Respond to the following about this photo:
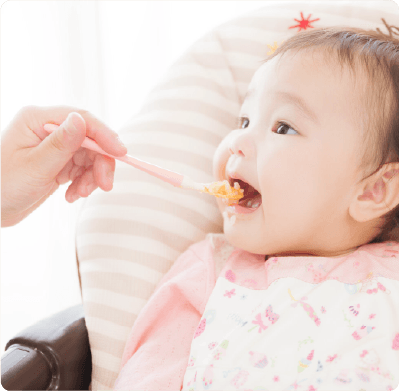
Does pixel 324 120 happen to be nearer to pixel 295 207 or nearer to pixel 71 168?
pixel 295 207

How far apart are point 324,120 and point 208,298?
391mm

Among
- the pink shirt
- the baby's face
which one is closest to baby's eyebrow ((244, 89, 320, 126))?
the baby's face

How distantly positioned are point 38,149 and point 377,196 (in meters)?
0.61

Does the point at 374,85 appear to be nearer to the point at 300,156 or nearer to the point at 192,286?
the point at 300,156

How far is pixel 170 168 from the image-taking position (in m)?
0.98

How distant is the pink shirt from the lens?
29.1 inches

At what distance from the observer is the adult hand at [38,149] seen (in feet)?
2.34

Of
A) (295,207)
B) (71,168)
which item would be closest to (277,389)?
(295,207)

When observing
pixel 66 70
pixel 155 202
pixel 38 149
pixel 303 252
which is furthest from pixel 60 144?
pixel 66 70

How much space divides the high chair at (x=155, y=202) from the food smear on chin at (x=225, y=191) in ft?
0.56

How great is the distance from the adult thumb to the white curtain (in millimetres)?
746

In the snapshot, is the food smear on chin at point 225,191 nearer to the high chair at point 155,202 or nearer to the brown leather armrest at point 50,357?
the high chair at point 155,202

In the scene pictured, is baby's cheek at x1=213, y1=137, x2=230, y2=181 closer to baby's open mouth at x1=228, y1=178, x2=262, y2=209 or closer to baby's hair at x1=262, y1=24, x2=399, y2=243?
baby's open mouth at x1=228, y1=178, x2=262, y2=209

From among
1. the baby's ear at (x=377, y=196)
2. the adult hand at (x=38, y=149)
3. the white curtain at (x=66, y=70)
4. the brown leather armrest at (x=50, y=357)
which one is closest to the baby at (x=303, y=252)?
the baby's ear at (x=377, y=196)
